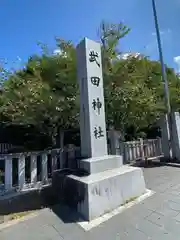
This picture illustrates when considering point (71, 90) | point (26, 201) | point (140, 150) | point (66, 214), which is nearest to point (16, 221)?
point (66, 214)

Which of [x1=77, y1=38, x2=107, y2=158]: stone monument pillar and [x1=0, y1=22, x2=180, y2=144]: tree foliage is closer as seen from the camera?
[x1=77, y1=38, x2=107, y2=158]: stone monument pillar

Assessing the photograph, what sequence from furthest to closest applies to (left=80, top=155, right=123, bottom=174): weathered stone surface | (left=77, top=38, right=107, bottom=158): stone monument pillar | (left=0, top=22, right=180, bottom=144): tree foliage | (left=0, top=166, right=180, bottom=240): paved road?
(left=0, top=22, right=180, bottom=144): tree foliage, (left=77, top=38, right=107, bottom=158): stone monument pillar, (left=80, top=155, right=123, bottom=174): weathered stone surface, (left=0, top=166, right=180, bottom=240): paved road

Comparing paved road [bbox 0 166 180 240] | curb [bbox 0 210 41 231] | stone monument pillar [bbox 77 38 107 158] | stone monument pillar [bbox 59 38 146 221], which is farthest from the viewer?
stone monument pillar [bbox 77 38 107 158]

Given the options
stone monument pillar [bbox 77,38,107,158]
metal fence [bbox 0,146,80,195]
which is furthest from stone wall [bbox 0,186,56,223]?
stone monument pillar [bbox 77,38,107,158]

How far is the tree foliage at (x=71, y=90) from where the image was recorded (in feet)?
19.1

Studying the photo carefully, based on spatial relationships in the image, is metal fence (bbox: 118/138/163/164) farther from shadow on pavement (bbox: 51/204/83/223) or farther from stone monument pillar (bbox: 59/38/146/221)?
shadow on pavement (bbox: 51/204/83/223)

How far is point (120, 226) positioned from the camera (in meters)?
2.57

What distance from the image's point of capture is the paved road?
2373 millimetres

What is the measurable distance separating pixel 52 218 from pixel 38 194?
4.44 feet

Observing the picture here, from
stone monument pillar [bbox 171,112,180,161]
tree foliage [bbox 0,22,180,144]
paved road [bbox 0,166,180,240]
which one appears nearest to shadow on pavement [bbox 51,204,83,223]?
paved road [bbox 0,166,180,240]

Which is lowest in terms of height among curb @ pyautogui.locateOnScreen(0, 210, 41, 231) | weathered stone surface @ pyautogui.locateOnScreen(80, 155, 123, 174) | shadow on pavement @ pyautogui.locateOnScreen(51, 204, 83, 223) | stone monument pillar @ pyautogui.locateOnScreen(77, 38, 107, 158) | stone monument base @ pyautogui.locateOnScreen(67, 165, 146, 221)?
curb @ pyautogui.locateOnScreen(0, 210, 41, 231)

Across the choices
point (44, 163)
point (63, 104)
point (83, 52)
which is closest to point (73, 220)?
point (44, 163)

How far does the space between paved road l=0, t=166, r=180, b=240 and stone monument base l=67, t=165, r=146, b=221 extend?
22cm

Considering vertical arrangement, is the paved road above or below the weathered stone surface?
below
